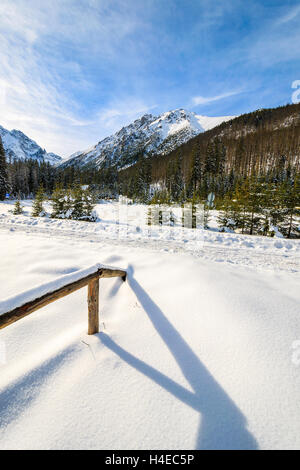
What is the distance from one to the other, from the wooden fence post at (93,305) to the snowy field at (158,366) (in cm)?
13

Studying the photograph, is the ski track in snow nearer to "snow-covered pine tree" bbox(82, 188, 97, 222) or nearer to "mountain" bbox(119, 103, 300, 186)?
"snow-covered pine tree" bbox(82, 188, 97, 222)

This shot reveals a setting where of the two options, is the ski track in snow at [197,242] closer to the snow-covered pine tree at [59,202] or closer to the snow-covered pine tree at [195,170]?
the snow-covered pine tree at [59,202]

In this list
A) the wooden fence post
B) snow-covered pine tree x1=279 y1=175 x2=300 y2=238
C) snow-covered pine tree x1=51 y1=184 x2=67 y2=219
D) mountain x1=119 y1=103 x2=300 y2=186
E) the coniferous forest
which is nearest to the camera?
the wooden fence post

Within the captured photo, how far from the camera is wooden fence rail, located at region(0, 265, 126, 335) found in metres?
1.64

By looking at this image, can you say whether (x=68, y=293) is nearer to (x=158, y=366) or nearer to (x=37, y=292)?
(x=37, y=292)

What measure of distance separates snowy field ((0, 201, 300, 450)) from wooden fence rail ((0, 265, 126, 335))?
0.38m

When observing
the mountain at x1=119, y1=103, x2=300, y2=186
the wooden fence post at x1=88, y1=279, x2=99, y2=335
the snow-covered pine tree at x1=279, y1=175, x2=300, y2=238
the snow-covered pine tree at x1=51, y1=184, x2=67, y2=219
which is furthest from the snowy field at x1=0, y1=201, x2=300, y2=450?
the mountain at x1=119, y1=103, x2=300, y2=186

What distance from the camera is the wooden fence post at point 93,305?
2770mm

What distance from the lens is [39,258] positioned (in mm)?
5254

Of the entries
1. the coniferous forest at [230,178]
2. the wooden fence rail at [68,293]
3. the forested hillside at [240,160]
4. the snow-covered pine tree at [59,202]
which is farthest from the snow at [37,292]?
the forested hillside at [240,160]

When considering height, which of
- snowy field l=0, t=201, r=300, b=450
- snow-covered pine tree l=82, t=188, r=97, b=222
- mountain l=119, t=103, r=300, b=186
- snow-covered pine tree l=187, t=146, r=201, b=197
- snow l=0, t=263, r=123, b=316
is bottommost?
snowy field l=0, t=201, r=300, b=450

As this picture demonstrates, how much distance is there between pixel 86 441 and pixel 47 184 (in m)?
78.2
